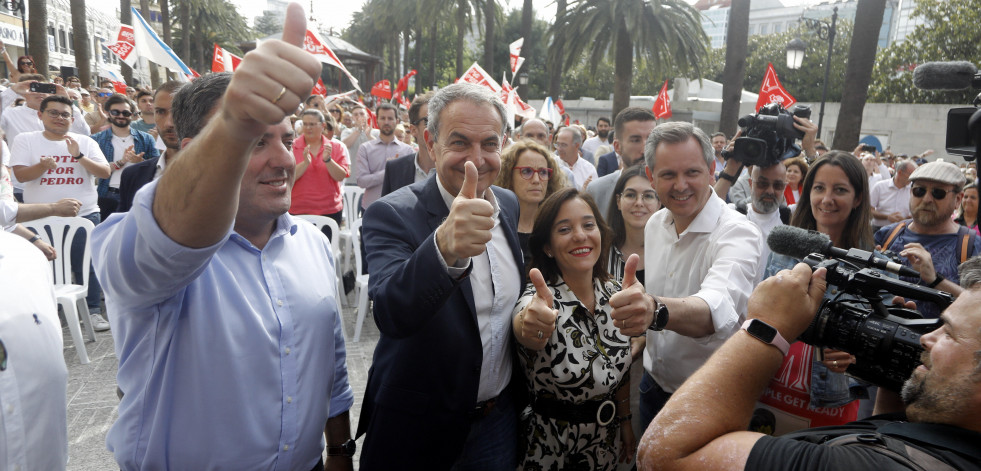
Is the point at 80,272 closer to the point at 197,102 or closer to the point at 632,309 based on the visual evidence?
the point at 197,102

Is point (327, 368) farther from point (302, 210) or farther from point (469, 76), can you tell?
point (469, 76)

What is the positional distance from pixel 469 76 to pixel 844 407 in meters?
7.54

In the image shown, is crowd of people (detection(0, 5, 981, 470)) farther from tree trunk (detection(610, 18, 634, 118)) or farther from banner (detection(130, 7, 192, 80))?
tree trunk (detection(610, 18, 634, 118))

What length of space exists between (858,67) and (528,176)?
344 inches

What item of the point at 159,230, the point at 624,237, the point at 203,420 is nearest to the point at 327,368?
the point at 203,420

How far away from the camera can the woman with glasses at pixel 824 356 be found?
2256 mm

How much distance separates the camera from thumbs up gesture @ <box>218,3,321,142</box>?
3.17ft

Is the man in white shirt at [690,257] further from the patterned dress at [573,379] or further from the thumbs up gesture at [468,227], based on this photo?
the thumbs up gesture at [468,227]

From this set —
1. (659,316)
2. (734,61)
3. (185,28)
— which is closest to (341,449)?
(659,316)

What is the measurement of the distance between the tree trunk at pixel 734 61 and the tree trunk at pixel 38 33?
1496 cm

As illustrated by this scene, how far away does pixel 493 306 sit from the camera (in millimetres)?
2197

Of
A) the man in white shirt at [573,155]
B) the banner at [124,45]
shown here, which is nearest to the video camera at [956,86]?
the man in white shirt at [573,155]

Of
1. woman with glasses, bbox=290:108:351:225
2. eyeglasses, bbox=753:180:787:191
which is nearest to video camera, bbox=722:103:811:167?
eyeglasses, bbox=753:180:787:191

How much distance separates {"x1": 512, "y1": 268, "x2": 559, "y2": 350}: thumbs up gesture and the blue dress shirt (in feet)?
2.38
